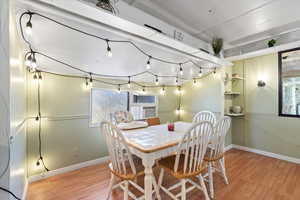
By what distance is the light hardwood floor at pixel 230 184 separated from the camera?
182cm

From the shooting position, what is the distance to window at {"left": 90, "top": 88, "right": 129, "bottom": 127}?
2794 mm

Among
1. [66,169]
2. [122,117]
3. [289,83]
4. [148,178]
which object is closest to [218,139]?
[148,178]

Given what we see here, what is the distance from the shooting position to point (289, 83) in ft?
9.60

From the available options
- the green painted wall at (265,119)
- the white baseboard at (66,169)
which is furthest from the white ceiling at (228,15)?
the white baseboard at (66,169)

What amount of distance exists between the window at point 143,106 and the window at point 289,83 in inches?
114

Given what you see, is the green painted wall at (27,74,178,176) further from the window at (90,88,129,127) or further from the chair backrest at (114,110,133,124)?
the chair backrest at (114,110,133,124)

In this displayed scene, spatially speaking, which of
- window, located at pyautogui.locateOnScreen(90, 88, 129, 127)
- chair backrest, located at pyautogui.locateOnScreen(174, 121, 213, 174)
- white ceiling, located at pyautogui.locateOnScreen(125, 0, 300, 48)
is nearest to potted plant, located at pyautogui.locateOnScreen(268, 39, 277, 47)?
white ceiling, located at pyautogui.locateOnScreen(125, 0, 300, 48)

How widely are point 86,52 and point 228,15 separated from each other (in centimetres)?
246

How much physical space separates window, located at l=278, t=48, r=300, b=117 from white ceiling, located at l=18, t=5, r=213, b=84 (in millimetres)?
2088

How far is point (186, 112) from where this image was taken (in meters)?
4.14

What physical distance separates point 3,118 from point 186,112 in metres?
3.85

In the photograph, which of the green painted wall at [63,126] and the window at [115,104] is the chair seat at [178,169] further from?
the green painted wall at [63,126]

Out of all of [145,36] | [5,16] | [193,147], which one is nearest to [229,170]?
[193,147]

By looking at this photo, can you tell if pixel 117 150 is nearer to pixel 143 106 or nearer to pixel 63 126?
pixel 63 126
